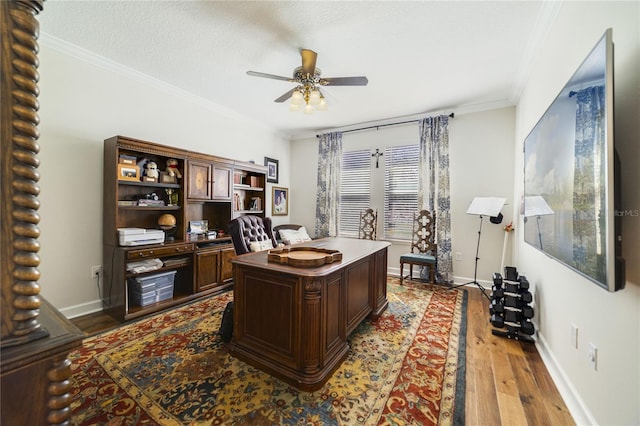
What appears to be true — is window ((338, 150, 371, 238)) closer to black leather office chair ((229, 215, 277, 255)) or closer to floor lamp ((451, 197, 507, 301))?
floor lamp ((451, 197, 507, 301))

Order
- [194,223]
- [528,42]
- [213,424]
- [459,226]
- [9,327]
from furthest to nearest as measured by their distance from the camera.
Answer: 1. [459,226]
2. [194,223]
3. [528,42]
4. [213,424]
5. [9,327]

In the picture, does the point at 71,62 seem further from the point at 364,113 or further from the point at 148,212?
the point at 364,113

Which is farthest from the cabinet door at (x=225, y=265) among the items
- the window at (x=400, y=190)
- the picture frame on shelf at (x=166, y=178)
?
the window at (x=400, y=190)

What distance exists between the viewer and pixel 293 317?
1.74 meters

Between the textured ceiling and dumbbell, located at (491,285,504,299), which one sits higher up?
the textured ceiling

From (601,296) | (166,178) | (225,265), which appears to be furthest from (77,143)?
(601,296)

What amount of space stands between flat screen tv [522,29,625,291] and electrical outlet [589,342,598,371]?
44cm

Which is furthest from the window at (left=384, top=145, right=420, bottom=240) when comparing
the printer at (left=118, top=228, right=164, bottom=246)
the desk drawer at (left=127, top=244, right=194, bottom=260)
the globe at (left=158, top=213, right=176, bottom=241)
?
the printer at (left=118, top=228, right=164, bottom=246)

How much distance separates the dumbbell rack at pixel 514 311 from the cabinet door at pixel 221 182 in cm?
370

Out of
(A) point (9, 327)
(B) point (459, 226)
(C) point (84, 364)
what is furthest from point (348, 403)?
(B) point (459, 226)

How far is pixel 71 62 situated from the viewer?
258 centimetres

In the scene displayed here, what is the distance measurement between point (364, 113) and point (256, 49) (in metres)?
2.23

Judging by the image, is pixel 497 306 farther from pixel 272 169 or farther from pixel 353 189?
pixel 272 169

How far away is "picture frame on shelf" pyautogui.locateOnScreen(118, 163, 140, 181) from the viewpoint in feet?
8.88
